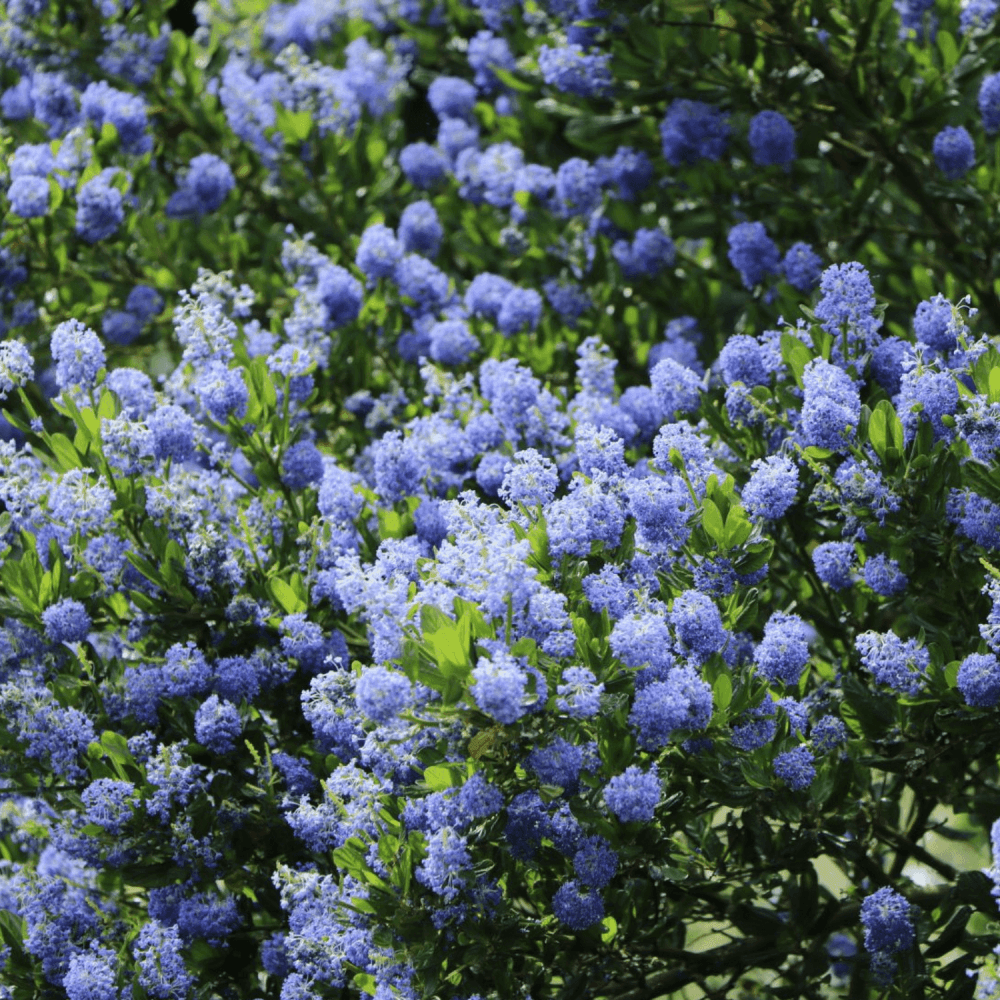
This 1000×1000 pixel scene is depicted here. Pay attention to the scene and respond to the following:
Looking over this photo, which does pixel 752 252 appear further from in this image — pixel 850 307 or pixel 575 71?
pixel 850 307

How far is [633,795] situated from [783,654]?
54 centimetres

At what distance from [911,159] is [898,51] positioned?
1.41 ft

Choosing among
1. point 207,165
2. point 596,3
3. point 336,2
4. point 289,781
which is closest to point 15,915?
point 289,781

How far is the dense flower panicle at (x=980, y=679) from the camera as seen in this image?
280cm

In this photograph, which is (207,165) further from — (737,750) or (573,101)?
(737,750)

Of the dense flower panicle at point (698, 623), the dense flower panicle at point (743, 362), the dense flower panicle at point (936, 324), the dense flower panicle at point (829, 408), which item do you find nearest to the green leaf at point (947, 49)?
the dense flower panicle at point (936, 324)

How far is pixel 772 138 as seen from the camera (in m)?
4.43

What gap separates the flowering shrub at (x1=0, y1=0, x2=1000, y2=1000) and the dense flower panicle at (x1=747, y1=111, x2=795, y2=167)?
0.02m

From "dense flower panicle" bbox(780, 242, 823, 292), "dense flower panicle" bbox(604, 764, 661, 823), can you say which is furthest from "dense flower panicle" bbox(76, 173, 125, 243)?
"dense flower panicle" bbox(604, 764, 661, 823)

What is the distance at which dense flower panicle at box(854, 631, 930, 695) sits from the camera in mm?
2953

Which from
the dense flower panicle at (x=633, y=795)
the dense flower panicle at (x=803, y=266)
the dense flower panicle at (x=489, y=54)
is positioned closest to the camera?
the dense flower panicle at (x=633, y=795)

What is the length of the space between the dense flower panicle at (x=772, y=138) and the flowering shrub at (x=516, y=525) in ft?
0.05

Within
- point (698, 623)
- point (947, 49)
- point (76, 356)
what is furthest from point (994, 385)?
point (76, 356)

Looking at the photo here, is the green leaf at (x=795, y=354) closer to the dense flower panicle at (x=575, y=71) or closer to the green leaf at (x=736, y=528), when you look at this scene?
the green leaf at (x=736, y=528)
